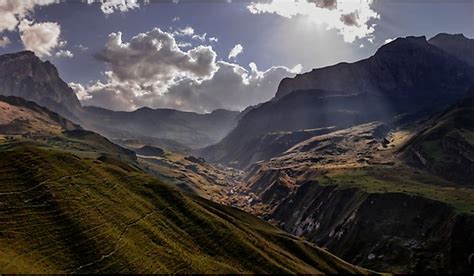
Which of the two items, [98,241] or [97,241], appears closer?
[97,241]

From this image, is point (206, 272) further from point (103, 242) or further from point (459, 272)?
point (459, 272)

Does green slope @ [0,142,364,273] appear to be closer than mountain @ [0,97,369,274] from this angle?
No

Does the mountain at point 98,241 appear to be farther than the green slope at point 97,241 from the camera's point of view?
No

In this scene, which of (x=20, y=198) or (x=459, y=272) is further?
(x=459, y=272)

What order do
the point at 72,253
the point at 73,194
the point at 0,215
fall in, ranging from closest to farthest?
the point at 72,253
the point at 0,215
the point at 73,194

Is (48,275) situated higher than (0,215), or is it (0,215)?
(0,215)

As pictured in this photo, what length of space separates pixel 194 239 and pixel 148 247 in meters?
25.9

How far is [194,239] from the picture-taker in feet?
630

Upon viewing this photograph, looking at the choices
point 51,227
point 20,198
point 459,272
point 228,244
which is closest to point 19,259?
point 51,227

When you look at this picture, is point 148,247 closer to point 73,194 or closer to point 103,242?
point 103,242

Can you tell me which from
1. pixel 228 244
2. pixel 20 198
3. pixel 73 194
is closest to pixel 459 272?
pixel 228 244

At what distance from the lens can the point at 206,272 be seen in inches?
6521

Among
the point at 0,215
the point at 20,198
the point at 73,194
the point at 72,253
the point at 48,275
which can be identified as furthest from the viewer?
the point at 73,194

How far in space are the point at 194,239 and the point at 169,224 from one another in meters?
14.7
